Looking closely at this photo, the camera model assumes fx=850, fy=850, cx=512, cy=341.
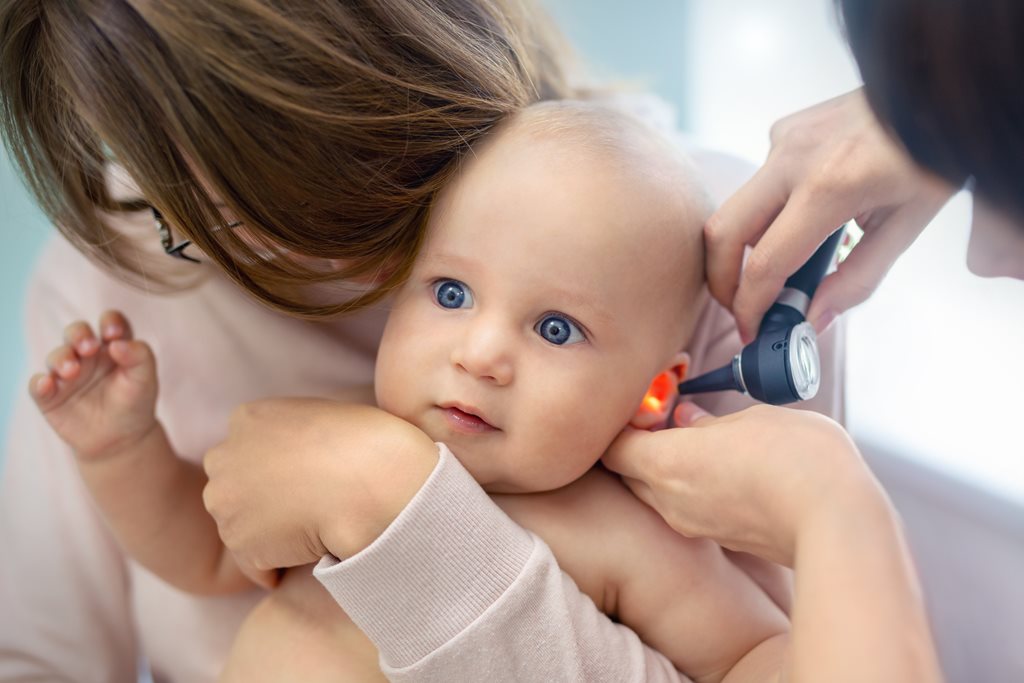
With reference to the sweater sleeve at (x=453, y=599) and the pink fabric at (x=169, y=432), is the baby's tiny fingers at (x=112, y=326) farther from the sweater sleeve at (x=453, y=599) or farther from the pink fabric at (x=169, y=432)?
the sweater sleeve at (x=453, y=599)

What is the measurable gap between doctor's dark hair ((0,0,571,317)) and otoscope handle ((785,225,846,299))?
38cm

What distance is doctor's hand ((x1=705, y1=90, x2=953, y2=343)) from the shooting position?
853 millimetres

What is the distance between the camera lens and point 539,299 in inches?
35.5

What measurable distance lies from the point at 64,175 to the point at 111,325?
9.0 inches

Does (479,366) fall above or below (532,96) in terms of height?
below

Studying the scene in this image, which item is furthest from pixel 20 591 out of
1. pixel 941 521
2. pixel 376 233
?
pixel 941 521

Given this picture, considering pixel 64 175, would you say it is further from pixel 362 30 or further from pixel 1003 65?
pixel 1003 65

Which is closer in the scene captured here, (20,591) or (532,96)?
(532,96)

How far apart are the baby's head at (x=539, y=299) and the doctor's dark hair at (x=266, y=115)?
56 millimetres

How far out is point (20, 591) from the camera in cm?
116

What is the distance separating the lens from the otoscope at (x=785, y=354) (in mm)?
899

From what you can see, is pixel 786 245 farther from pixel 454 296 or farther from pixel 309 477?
pixel 309 477

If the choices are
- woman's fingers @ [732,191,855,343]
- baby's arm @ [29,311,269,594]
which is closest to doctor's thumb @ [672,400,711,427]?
woman's fingers @ [732,191,855,343]

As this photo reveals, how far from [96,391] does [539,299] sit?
1.99ft
